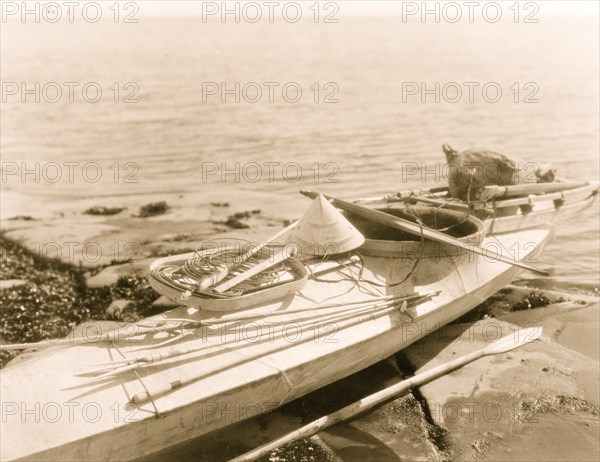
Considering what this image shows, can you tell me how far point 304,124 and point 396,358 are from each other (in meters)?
12.6

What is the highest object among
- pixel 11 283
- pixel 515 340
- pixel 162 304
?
pixel 11 283

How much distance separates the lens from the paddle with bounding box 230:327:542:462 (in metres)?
4.23

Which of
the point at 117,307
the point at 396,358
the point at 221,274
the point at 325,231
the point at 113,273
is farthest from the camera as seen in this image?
the point at 113,273

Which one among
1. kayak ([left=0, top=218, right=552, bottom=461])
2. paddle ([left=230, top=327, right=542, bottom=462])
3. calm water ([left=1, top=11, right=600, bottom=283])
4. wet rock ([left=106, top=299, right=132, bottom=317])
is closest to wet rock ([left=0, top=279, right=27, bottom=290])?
wet rock ([left=106, top=299, right=132, bottom=317])

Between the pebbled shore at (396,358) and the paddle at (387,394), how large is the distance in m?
0.17

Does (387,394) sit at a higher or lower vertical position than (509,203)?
lower

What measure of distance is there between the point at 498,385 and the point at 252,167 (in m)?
9.29

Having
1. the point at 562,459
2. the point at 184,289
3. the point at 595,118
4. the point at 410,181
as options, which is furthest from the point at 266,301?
the point at 595,118

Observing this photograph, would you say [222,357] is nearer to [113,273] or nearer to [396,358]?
[396,358]

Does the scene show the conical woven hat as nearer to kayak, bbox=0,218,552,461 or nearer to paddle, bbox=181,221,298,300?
kayak, bbox=0,218,552,461

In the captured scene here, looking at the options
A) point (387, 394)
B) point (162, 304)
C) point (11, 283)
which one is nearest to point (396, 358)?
point (387, 394)

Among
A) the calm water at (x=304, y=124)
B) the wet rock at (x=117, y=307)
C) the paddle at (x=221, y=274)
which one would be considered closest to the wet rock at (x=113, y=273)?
the wet rock at (x=117, y=307)

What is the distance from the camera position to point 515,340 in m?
5.77

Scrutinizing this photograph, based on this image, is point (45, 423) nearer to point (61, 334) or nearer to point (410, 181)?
point (61, 334)
